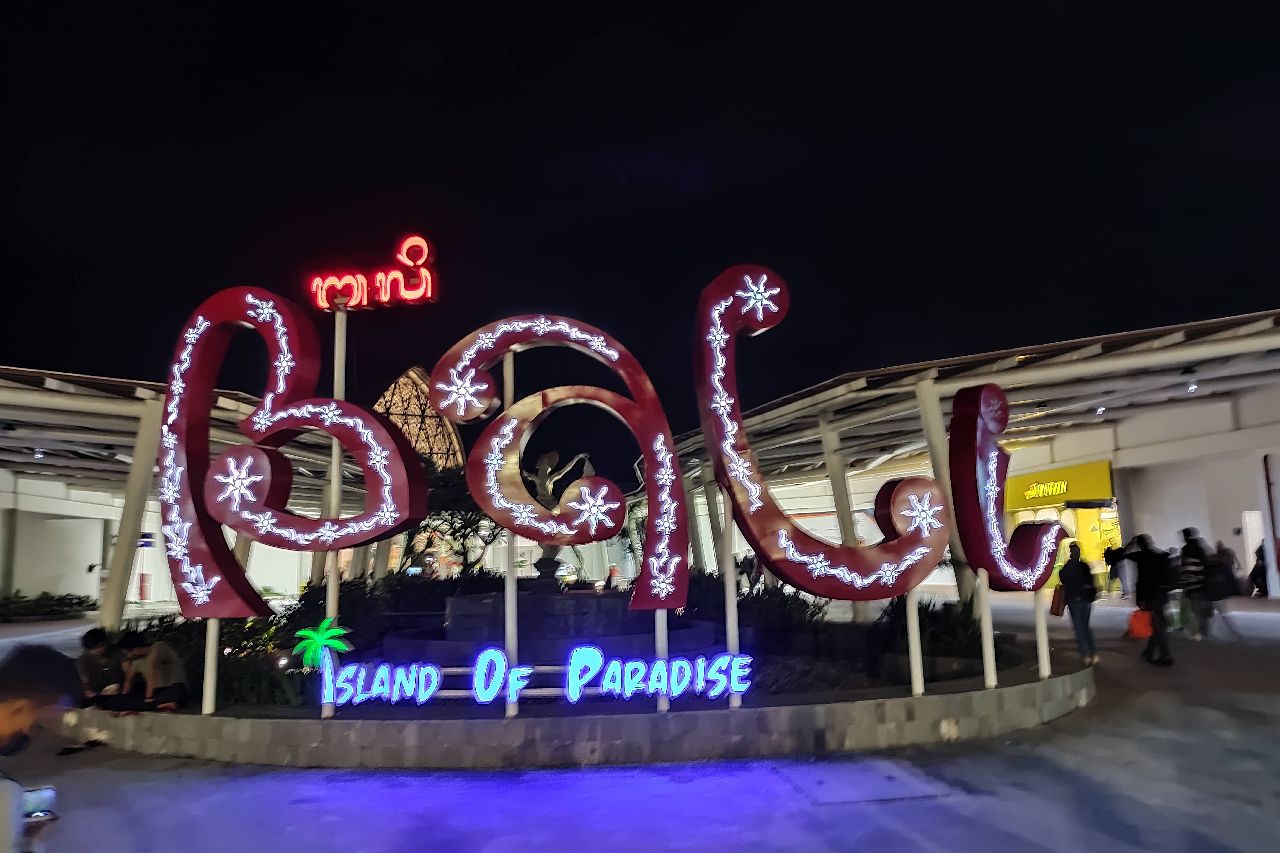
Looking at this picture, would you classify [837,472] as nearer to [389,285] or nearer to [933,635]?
[933,635]

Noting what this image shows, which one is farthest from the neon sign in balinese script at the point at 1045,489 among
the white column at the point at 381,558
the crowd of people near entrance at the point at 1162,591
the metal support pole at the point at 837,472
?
the white column at the point at 381,558

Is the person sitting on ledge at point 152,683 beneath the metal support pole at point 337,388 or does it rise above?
beneath

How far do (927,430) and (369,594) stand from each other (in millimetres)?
12207

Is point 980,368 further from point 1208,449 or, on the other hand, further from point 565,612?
point 1208,449

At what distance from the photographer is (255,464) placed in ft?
26.8

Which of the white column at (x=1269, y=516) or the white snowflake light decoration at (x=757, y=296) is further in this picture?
the white column at (x=1269, y=516)

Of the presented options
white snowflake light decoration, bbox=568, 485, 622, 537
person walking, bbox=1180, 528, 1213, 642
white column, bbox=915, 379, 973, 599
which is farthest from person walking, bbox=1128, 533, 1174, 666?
white snowflake light decoration, bbox=568, 485, 622, 537

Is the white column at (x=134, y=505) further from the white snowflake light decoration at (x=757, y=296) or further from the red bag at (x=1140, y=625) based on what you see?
the red bag at (x=1140, y=625)

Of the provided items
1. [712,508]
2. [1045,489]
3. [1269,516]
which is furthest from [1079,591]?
[1045,489]

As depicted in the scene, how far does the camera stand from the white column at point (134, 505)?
13289 millimetres

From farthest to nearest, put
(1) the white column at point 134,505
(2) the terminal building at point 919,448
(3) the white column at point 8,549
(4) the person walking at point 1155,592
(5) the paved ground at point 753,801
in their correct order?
(3) the white column at point 8,549
(2) the terminal building at point 919,448
(1) the white column at point 134,505
(4) the person walking at point 1155,592
(5) the paved ground at point 753,801

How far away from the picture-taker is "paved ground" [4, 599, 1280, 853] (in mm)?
6047

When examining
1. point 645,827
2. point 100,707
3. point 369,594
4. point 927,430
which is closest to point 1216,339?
point 927,430

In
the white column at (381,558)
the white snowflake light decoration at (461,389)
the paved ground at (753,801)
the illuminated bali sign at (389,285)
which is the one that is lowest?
the paved ground at (753,801)
